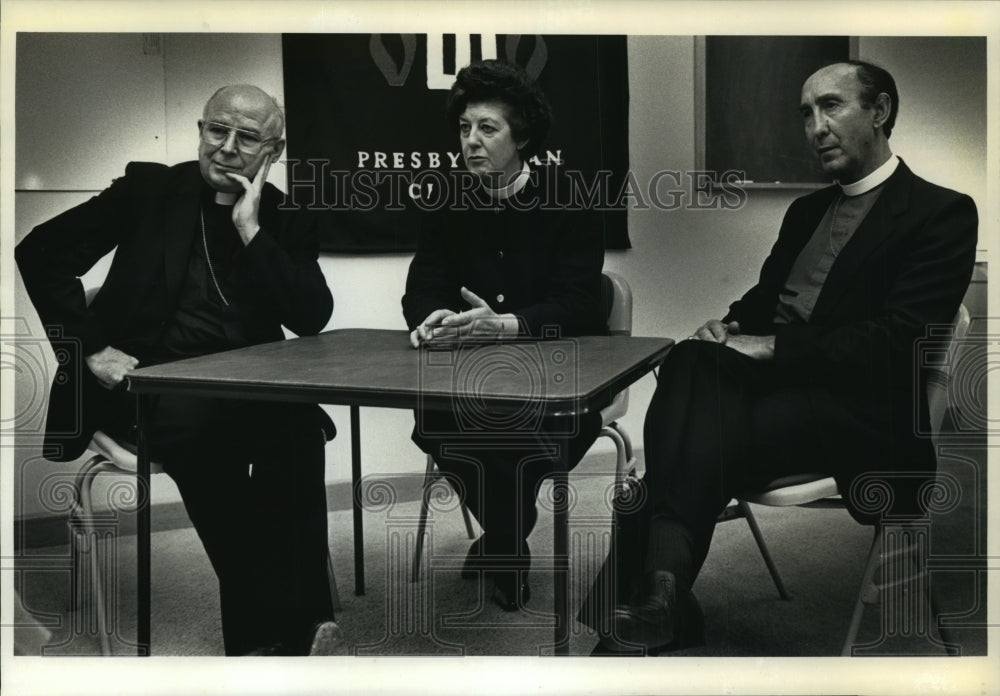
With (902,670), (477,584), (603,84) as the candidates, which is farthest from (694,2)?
(902,670)

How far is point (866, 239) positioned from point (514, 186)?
830mm

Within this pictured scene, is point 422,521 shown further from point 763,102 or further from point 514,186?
point 763,102

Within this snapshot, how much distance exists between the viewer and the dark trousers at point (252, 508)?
6.39ft

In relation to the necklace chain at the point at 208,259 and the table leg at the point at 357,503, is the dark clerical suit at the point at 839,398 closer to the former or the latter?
→ the table leg at the point at 357,503

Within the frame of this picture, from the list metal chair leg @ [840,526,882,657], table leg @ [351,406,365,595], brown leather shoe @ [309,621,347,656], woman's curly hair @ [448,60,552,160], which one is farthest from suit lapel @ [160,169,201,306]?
metal chair leg @ [840,526,882,657]

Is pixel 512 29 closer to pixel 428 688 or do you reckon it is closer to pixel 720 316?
pixel 720 316

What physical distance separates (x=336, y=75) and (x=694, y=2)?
86 cm

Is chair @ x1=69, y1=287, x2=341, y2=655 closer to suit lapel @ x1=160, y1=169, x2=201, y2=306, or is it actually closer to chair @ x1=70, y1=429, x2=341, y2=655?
chair @ x1=70, y1=429, x2=341, y2=655

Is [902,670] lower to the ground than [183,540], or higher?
lower

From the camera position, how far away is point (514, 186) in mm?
2078

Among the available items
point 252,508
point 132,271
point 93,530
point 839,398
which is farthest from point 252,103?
point 839,398

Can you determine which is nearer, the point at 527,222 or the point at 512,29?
the point at 512,29

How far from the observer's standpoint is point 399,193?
2.02m

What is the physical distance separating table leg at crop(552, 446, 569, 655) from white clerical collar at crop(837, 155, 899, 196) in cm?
98
